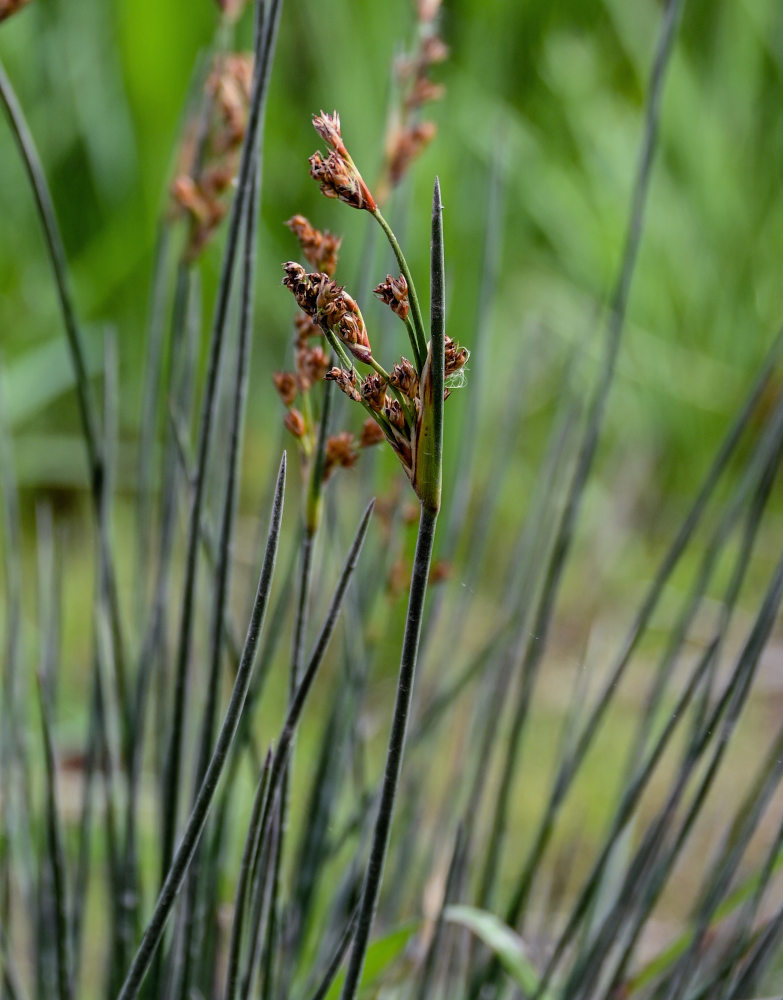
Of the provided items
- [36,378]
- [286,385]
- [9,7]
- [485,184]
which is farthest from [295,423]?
[485,184]

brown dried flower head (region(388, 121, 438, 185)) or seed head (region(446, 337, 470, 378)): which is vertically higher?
brown dried flower head (region(388, 121, 438, 185))

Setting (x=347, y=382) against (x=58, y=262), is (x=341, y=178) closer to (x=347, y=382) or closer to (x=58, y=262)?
(x=347, y=382)

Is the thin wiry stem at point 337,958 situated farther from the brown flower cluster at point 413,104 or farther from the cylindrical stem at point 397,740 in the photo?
the brown flower cluster at point 413,104

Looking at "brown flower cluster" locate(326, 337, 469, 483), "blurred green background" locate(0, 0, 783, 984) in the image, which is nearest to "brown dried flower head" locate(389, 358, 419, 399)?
"brown flower cluster" locate(326, 337, 469, 483)

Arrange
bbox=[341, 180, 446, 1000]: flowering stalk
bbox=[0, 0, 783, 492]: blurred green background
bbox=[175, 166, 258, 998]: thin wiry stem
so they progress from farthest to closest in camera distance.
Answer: bbox=[0, 0, 783, 492]: blurred green background, bbox=[175, 166, 258, 998]: thin wiry stem, bbox=[341, 180, 446, 1000]: flowering stalk

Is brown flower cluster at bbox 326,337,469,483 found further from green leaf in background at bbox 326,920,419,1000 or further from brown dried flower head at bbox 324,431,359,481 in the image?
green leaf in background at bbox 326,920,419,1000
